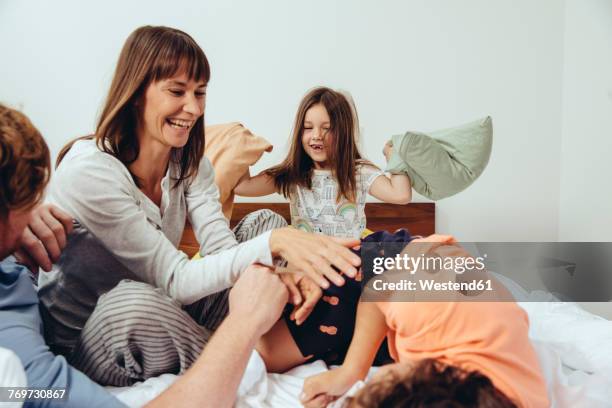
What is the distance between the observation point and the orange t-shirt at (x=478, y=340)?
61 cm

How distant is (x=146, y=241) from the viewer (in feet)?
2.97

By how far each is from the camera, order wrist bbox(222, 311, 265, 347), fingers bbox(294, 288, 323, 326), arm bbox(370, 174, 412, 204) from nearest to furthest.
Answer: wrist bbox(222, 311, 265, 347)
fingers bbox(294, 288, 323, 326)
arm bbox(370, 174, 412, 204)

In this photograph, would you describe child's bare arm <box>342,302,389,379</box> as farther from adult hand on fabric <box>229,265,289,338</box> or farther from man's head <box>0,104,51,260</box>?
man's head <box>0,104,51,260</box>

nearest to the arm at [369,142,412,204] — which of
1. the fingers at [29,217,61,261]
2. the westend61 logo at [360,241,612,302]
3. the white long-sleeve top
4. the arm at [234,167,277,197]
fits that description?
the arm at [234,167,277,197]

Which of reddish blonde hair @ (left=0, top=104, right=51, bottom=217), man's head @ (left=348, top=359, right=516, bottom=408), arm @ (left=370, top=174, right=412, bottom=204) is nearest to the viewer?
man's head @ (left=348, top=359, right=516, bottom=408)

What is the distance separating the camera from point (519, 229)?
2350 millimetres

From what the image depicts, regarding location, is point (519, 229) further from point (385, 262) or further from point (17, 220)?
point (17, 220)

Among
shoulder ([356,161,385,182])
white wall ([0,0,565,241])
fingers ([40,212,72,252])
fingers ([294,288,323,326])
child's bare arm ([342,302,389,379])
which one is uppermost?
white wall ([0,0,565,241])

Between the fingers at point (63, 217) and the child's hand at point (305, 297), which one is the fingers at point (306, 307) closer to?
the child's hand at point (305, 297)

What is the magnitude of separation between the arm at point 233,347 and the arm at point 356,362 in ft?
0.39

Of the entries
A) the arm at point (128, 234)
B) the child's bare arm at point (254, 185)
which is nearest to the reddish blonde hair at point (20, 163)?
the arm at point (128, 234)

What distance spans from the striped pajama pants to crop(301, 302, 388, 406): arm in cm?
21

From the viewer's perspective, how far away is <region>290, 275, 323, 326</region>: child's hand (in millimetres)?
801

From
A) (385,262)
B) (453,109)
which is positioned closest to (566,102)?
(453,109)
